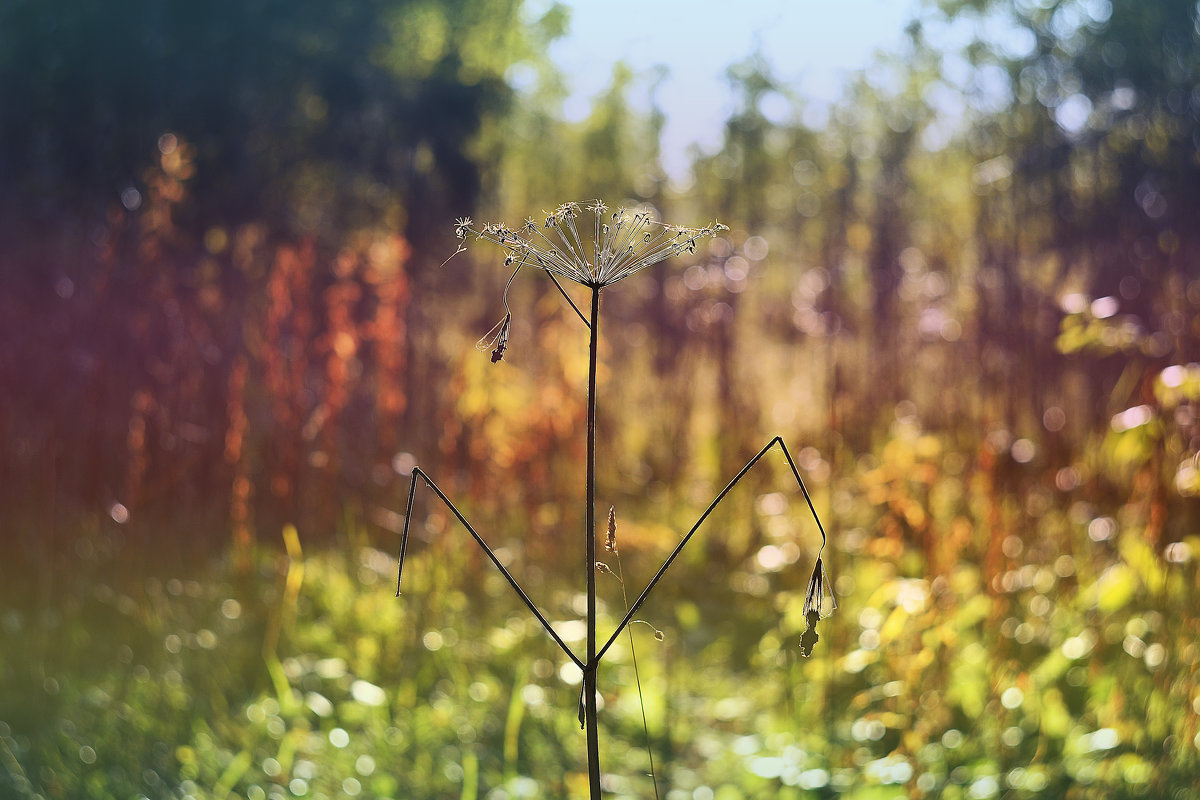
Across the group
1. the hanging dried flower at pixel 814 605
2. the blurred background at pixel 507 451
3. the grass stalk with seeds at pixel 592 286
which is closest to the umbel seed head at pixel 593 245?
the grass stalk with seeds at pixel 592 286

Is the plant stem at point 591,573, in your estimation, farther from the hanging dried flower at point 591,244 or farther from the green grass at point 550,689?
the green grass at point 550,689

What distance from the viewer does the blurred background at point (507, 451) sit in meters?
2.40

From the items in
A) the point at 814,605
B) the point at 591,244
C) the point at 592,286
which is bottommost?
the point at 814,605

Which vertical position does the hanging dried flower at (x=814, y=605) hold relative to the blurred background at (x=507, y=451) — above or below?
below

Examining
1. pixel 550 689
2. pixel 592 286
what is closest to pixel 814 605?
pixel 592 286

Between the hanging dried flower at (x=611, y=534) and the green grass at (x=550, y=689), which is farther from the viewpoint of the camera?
the green grass at (x=550, y=689)

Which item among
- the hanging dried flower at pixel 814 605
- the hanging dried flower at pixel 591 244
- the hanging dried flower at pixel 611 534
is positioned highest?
the hanging dried flower at pixel 591 244

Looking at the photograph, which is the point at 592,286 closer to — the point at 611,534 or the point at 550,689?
the point at 611,534

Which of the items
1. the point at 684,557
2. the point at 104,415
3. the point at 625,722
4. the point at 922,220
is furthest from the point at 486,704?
the point at 922,220

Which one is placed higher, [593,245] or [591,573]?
[593,245]

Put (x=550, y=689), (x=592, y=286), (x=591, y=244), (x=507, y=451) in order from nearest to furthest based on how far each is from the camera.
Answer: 1. (x=592, y=286)
2. (x=591, y=244)
3. (x=550, y=689)
4. (x=507, y=451)

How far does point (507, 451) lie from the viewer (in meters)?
3.65

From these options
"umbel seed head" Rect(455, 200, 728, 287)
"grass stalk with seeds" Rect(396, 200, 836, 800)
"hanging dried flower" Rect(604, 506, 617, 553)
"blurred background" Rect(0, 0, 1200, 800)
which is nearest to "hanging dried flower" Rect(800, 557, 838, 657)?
"grass stalk with seeds" Rect(396, 200, 836, 800)

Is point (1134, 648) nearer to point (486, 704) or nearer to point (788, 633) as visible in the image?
point (788, 633)
